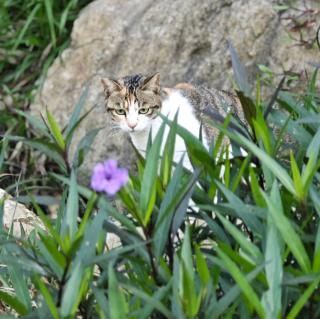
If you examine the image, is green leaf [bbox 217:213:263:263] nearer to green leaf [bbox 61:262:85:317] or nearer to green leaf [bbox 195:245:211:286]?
green leaf [bbox 195:245:211:286]

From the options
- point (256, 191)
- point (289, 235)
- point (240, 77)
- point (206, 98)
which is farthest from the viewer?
point (206, 98)

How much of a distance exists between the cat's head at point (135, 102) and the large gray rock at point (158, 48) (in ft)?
3.07

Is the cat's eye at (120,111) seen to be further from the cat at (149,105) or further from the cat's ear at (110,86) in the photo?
the cat's ear at (110,86)

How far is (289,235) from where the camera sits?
2.38 metres

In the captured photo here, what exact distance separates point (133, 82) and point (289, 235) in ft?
11.7

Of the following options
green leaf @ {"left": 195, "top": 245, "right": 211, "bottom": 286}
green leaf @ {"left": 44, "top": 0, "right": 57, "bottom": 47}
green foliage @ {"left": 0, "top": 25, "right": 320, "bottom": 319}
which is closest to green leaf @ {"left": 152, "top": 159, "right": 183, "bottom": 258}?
green foliage @ {"left": 0, "top": 25, "right": 320, "bottom": 319}

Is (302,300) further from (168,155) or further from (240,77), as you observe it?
(240,77)

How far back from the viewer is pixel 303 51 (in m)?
6.54

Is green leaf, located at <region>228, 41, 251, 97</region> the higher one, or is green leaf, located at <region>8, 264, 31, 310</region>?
green leaf, located at <region>228, 41, 251, 97</region>

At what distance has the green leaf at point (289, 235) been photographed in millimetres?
2365

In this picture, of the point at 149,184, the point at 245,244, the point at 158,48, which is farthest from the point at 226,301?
the point at 158,48

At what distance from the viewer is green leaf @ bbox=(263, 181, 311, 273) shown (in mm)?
2365

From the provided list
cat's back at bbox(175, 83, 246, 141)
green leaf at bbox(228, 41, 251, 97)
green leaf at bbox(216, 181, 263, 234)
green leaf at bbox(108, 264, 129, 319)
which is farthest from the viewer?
cat's back at bbox(175, 83, 246, 141)

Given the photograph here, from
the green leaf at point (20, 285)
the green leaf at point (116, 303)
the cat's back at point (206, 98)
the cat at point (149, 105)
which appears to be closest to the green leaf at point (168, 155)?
the green leaf at point (20, 285)
